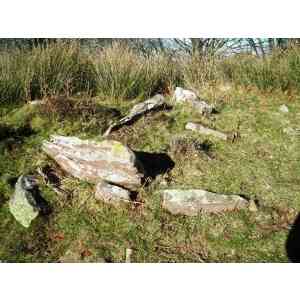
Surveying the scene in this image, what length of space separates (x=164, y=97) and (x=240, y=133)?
1.24m

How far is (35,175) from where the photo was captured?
14.6 feet

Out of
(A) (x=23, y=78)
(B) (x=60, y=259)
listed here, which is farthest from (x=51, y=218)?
(A) (x=23, y=78)

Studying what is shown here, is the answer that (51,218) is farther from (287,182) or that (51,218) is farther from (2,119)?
(287,182)

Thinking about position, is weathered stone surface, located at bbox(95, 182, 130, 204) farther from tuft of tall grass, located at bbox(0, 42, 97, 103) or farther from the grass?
tuft of tall grass, located at bbox(0, 42, 97, 103)

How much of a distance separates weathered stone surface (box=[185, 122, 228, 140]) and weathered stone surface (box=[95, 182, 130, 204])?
1547 millimetres

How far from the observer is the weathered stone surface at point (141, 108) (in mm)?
5234

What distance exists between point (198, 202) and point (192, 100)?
200 cm

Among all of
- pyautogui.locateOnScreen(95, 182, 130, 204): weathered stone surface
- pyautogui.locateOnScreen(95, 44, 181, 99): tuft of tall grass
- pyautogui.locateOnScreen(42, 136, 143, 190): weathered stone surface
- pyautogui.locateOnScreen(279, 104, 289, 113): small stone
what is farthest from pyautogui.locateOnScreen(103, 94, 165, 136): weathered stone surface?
pyautogui.locateOnScreen(279, 104, 289, 113): small stone

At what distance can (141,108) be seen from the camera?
5531mm

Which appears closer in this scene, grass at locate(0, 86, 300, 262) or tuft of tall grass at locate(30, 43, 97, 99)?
grass at locate(0, 86, 300, 262)

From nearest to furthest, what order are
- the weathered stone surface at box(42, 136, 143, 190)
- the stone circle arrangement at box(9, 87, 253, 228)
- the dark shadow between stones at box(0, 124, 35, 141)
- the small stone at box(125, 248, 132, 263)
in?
the small stone at box(125, 248, 132, 263), the stone circle arrangement at box(9, 87, 253, 228), the weathered stone surface at box(42, 136, 143, 190), the dark shadow between stones at box(0, 124, 35, 141)

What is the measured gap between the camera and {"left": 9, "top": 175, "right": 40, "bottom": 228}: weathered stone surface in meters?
4.01

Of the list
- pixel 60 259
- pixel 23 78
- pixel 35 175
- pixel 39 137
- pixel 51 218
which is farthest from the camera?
pixel 23 78

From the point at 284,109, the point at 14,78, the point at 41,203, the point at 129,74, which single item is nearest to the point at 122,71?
the point at 129,74
